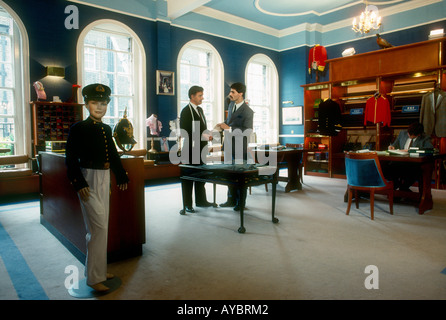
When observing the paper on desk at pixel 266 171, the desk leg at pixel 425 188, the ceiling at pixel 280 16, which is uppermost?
the ceiling at pixel 280 16

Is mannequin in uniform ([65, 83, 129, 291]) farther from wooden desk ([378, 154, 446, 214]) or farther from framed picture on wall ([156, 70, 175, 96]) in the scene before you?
framed picture on wall ([156, 70, 175, 96])

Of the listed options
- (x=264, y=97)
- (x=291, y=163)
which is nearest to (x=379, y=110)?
(x=291, y=163)

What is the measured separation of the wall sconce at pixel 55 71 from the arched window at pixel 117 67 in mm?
542

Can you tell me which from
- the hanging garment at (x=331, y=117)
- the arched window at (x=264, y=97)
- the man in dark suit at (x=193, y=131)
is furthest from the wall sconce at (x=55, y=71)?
the hanging garment at (x=331, y=117)

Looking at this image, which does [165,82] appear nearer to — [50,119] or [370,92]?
[50,119]

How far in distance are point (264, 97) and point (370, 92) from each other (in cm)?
367

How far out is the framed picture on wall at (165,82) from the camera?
7.68 metres

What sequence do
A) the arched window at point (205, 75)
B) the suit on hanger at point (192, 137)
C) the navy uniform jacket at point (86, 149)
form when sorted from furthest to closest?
the arched window at point (205, 75), the suit on hanger at point (192, 137), the navy uniform jacket at point (86, 149)

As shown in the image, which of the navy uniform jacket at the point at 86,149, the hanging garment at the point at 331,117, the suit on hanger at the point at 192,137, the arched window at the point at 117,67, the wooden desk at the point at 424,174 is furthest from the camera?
the hanging garment at the point at 331,117

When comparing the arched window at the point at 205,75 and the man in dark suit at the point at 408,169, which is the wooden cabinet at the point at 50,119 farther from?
the man in dark suit at the point at 408,169

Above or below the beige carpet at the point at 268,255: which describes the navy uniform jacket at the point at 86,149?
above

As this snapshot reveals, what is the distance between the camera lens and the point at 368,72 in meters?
7.62

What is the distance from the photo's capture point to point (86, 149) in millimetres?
2236

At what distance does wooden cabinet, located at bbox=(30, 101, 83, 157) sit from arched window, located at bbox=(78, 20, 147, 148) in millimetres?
838
